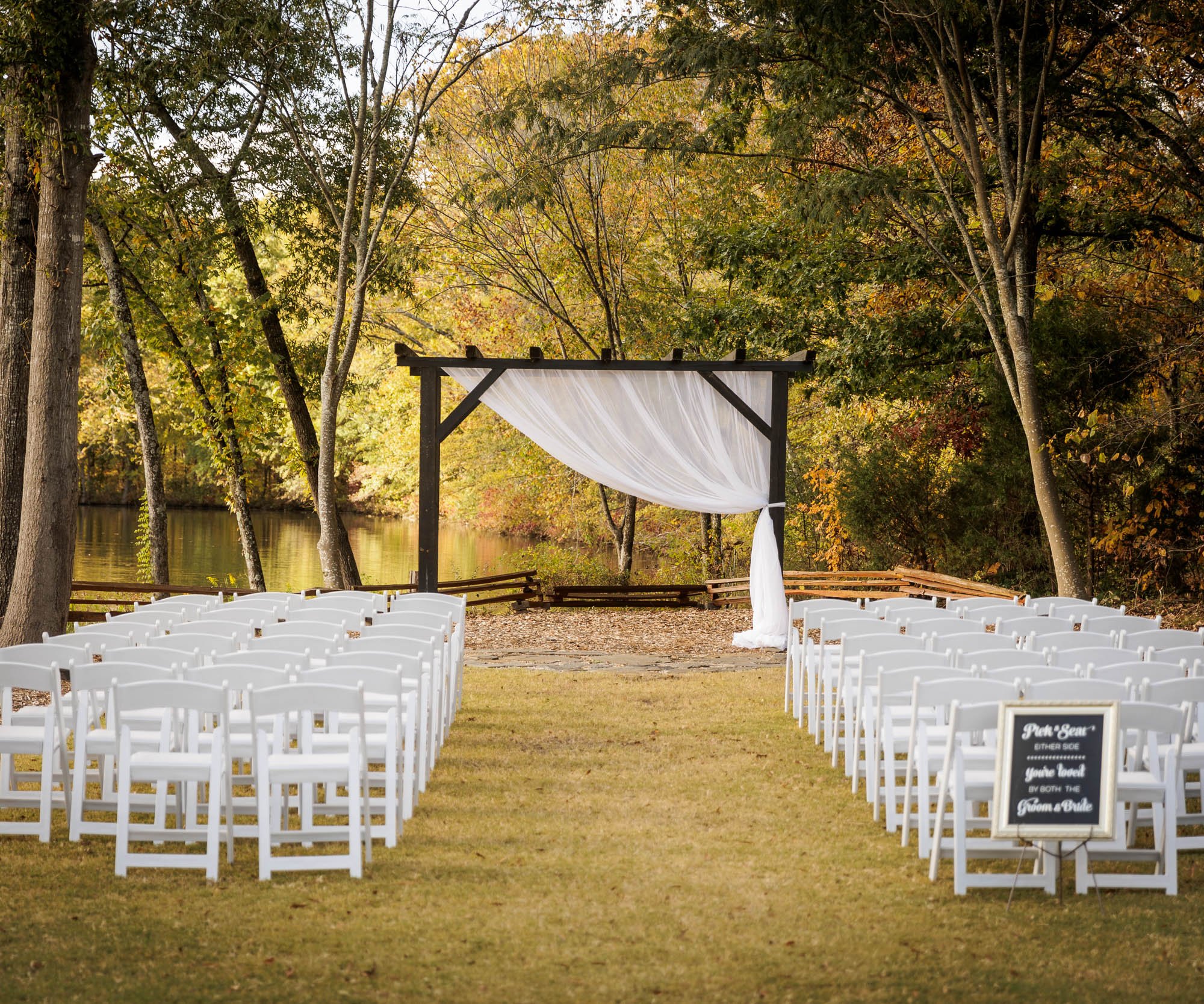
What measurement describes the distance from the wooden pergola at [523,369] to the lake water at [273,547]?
10493mm

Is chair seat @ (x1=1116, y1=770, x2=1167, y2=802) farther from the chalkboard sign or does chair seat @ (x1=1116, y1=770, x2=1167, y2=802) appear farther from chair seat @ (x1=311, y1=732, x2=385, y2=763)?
chair seat @ (x1=311, y1=732, x2=385, y2=763)

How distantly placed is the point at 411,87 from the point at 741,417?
24.4 feet

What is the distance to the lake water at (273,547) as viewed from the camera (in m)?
27.9

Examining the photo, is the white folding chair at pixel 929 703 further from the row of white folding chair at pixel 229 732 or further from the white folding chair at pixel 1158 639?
the white folding chair at pixel 1158 639

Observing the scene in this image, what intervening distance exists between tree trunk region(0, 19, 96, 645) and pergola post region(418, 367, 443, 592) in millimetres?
3911

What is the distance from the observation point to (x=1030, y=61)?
13547 mm

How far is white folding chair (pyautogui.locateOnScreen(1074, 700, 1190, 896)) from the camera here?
4949mm

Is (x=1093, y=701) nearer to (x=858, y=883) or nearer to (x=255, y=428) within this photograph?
(x=858, y=883)

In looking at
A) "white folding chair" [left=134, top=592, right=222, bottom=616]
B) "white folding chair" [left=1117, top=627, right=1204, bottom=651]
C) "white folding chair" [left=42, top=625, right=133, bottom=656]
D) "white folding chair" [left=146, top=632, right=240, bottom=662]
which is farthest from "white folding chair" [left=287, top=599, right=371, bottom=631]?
"white folding chair" [left=1117, top=627, right=1204, bottom=651]

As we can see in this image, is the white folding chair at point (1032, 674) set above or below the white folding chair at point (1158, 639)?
above

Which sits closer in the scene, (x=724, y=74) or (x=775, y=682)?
(x=775, y=682)

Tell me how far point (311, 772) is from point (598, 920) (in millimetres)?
1421

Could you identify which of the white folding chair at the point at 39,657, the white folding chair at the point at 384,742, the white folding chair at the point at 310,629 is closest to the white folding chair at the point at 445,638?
the white folding chair at the point at 310,629

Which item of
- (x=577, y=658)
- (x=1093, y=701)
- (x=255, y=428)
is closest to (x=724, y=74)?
(x=577, y=658)
